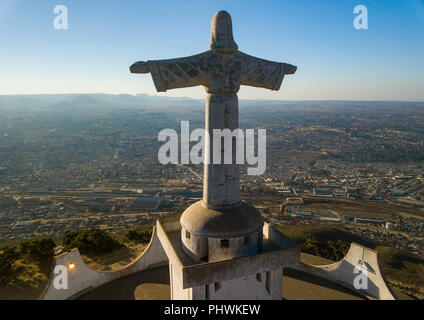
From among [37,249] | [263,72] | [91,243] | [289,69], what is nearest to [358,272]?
[289,69]

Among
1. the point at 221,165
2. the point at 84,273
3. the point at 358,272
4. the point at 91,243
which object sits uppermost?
the point at 221,165

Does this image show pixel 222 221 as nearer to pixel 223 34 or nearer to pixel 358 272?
pixel 223 34

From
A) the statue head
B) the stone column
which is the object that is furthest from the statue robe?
the stone column

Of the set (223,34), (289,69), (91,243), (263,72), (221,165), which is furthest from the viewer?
(91,243)

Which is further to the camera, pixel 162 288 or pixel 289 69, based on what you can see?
pixel 162 288
